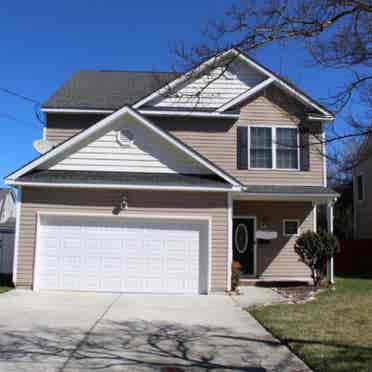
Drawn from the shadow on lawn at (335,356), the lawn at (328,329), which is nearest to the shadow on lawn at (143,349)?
the shadow on lawn at (335,356)

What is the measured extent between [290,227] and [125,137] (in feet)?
22.7

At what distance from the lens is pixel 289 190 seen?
50.7ft

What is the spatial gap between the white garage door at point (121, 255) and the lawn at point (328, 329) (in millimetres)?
3147

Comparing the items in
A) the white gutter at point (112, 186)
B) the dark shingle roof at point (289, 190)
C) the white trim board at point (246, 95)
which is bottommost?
the white gutter at point (112, 186)

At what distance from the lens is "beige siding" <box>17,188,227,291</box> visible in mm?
12883

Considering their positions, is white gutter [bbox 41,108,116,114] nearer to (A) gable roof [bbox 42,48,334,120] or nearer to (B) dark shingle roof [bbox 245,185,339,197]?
(A) gable roof [bbox 42,48,334,120]

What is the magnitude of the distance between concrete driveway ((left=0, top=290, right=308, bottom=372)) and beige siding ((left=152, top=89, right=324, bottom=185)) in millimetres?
6130

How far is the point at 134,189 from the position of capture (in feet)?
42.7

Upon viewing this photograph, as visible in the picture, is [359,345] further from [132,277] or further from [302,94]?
[302,94]

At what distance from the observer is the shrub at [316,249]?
46.9ft

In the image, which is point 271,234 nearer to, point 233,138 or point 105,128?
point 233,138

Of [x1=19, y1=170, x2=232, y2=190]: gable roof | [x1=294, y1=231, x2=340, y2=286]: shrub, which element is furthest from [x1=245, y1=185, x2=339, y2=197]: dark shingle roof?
[x1=19, y1=170, x2=232, y2=190]: gable roof

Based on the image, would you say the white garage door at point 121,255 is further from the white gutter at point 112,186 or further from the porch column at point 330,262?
the porch column at point 330,262

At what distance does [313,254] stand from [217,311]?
17.6 feet
